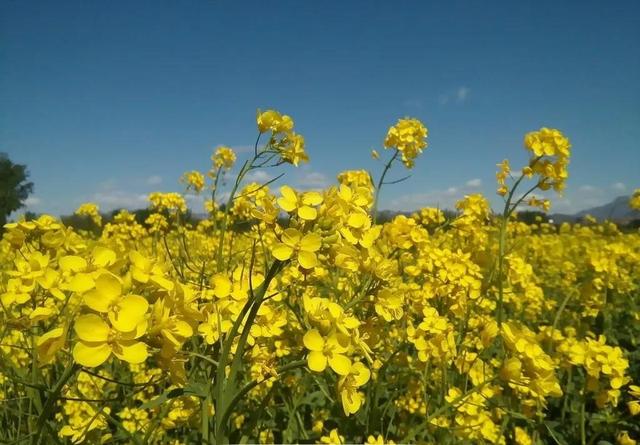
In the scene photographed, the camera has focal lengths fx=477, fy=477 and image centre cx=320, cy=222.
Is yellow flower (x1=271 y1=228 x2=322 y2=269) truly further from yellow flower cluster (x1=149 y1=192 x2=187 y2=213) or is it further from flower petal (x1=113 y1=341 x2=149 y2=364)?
yellow flower cluster (x1=149 y1=192 x2=187 y2=213)

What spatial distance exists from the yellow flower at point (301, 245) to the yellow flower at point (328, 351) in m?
0.16

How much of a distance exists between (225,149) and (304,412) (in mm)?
1908

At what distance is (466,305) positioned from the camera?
7.92 feet

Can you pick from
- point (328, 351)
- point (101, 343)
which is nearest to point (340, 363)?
point (328, 351)

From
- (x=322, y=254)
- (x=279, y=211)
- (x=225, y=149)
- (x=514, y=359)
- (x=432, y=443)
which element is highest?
(x=225, y=149)

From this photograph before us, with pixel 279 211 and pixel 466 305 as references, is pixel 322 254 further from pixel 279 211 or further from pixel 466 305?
pixel 466 305

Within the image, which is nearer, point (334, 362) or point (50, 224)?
point (334, 362)

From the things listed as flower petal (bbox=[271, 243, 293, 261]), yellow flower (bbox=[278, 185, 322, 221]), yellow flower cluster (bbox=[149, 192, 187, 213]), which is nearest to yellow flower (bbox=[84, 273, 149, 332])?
flower petal (bbox=[271, 243, 293, 261])

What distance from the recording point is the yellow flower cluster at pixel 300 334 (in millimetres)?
1027

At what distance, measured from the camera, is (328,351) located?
107 centimetres

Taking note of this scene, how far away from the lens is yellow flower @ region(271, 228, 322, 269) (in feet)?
3.46

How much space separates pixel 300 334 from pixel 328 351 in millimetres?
798

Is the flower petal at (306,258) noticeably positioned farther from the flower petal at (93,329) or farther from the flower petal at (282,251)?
the flower petal at (93,329)

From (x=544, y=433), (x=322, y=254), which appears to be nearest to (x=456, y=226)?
(x=544, y=433)
